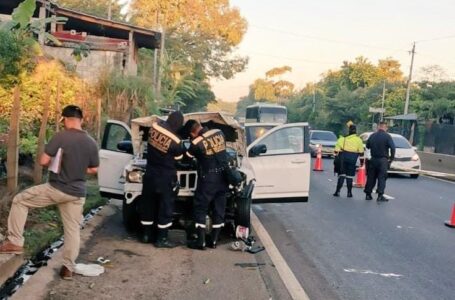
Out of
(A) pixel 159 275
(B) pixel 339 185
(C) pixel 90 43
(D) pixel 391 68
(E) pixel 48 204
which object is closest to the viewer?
(E) pixel 48 204

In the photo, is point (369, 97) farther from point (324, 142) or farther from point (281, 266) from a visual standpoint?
point (281, 266)

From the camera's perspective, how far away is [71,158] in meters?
5.64

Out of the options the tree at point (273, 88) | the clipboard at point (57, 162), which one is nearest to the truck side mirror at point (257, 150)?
the clipboard at point (57, 162)

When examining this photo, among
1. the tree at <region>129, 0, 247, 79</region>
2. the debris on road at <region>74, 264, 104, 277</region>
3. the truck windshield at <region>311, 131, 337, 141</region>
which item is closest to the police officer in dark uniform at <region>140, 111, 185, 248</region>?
the debris on road at <region>74, 264, 104, 277</region>

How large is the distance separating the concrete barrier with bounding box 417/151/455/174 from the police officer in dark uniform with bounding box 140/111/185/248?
19229 millimetres

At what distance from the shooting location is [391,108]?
5656 centimetres

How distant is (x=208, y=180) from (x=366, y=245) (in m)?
2.56

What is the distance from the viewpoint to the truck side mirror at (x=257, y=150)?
9156 mm

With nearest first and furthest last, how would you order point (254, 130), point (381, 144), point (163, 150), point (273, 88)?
point (163, 150)
point (254, 130)
point (381, 144)
point (273, 88)

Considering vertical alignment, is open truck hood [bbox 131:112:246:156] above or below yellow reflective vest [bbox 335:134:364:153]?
above

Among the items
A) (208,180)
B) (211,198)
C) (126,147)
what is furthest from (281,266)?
(126,147)

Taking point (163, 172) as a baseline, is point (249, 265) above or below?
below

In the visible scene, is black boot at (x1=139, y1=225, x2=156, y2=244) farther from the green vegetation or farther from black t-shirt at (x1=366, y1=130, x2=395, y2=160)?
the green vegetation

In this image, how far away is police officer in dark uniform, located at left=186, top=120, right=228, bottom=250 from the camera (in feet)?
24.3
